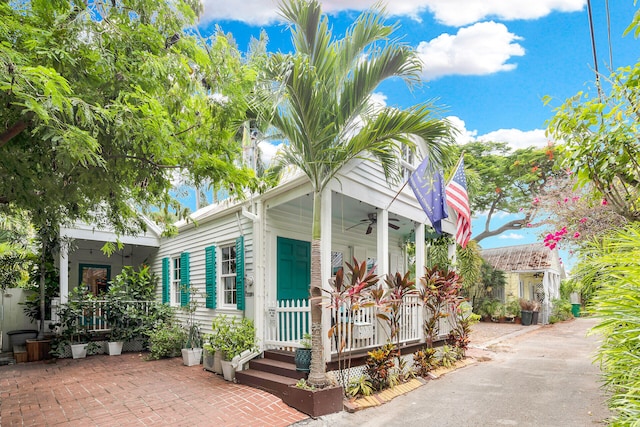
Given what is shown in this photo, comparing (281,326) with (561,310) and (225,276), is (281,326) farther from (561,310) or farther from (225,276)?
(561,310)

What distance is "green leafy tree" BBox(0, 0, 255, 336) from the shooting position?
3.35 m

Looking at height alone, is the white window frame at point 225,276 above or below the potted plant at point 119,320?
above

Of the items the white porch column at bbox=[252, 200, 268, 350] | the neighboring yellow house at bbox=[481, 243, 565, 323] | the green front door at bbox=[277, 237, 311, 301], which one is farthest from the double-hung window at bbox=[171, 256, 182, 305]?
the neighboring yellow house at bbox=[481, 243, 565, 323]

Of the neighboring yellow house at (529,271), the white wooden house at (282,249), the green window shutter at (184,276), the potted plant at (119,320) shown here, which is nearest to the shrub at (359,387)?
the white wooden house at (282,249)

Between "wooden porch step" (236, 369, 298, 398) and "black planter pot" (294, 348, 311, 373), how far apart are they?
0.22m

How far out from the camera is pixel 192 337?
867 cm

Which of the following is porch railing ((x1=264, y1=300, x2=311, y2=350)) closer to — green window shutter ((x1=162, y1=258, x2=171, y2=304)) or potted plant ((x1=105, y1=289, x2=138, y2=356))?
potted plant ((x1=105, y1=289, x2=138, y2=356))

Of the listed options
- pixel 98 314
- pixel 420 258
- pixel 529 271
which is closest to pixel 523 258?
pixel 529 271

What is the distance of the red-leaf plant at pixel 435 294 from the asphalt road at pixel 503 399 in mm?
930

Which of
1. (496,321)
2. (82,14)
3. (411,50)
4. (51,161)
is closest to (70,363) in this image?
(51,161)

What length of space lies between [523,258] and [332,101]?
18.8 m

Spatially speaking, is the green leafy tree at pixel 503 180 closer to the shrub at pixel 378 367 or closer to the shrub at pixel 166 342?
the shrub at pixel 378 367

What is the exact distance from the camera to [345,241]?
33.2 ft

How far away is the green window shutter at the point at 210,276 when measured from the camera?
340 inches
